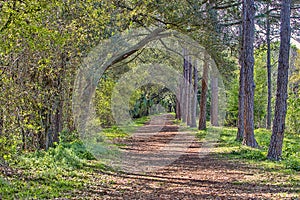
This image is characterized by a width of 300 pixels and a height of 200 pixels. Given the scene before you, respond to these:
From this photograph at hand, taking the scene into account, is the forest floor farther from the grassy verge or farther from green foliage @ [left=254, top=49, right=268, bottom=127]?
green foliage @ [left=254, top=49, right=268, bottom=127]

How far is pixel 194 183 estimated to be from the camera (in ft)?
32.4

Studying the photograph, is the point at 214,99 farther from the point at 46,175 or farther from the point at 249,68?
the point at 46,175

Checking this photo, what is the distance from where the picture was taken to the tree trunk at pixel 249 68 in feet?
48.9

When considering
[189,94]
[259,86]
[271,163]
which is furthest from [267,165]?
[259,86]

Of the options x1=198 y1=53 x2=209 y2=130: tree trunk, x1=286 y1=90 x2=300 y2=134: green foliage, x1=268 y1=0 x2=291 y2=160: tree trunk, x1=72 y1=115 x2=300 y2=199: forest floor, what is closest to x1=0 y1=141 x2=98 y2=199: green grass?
x1=72 y1=115 x2=300 y2=199: forest floor

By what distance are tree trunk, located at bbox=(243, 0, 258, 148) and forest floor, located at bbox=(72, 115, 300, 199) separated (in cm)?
288

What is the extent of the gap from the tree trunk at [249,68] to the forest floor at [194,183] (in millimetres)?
2883

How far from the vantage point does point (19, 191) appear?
7.29 meters

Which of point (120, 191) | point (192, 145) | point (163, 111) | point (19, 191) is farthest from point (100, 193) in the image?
point (163, 111)

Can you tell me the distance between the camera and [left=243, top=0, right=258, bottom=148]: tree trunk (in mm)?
14914

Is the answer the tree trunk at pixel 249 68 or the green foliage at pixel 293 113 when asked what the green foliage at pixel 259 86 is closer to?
the green foliage at pixel 293 113

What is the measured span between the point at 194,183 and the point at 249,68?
694 centimetres

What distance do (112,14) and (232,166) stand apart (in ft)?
21.6

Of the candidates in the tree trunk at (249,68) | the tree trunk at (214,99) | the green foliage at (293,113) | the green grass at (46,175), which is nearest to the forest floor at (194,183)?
the green grass at (46,175)
